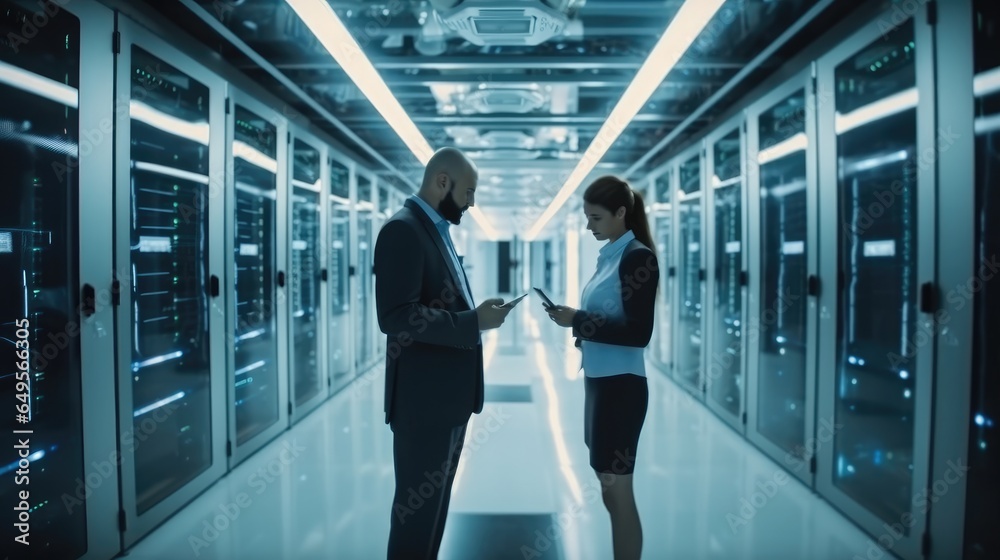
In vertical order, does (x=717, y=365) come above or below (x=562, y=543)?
above

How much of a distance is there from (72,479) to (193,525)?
2.42 feet

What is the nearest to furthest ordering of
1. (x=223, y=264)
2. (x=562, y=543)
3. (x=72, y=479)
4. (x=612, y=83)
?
(x=72, y=479)
(x=562, y=543)
(x=223, y=264)
(x=612, y=83)

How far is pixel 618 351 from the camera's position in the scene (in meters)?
1.82

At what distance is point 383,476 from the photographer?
3.34 meters

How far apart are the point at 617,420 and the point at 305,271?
12.7 feet

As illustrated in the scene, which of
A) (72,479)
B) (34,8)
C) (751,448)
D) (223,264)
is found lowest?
(751,448)

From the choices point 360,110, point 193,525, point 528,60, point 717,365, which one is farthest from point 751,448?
point 360,110

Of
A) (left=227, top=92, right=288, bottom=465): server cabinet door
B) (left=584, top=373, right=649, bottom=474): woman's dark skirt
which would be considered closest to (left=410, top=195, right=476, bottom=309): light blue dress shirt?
(left=584, top=373, right=649, bottom=474): woman's dark skirt

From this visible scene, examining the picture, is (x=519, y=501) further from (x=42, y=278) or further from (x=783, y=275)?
(x=42, y=278)

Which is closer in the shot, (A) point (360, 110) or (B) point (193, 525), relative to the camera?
(B) point (193, 525)

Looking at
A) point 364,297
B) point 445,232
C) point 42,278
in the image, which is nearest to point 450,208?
point 445,232

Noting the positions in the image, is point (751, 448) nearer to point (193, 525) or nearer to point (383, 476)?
point (383, 476)

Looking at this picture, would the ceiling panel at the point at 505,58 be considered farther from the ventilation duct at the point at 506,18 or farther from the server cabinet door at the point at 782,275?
the server cabinet door at the point at 782,275

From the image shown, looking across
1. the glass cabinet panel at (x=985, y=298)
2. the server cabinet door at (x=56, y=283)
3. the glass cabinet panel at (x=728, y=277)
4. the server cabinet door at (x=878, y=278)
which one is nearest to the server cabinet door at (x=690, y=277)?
the glass cabinet panel at (x=728, y=277)
